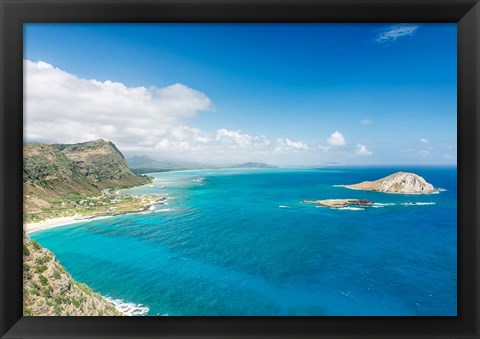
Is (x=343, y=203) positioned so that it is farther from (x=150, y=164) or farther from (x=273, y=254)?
(x=150, y=164)

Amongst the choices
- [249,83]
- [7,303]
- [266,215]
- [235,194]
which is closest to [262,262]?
[266,215]

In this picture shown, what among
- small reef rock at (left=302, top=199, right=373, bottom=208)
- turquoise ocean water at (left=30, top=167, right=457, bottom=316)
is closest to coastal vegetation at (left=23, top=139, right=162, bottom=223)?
turquoise ocean water at (left=30, top=167, right=457, bottom=316)

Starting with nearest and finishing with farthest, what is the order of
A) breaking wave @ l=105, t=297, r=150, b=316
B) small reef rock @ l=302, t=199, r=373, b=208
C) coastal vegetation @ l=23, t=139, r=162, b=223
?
breaking wave @ l=105, t=297, r=150, b=316 → coastal vegetation @ l=23, t=139, r=162, b=223 → small reef rock @ l=302, t=199, r=373, b=208

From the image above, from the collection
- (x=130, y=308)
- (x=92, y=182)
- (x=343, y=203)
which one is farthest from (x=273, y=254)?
(x=92, y=182)

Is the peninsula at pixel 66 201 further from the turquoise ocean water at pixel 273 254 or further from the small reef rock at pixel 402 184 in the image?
the small reef rock at pixel 402 184

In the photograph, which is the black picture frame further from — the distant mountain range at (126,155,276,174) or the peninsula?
the distant mountain range at (126,155,276,174)

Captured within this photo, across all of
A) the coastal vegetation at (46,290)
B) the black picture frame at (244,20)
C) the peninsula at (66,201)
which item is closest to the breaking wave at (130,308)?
the peninsula at (66,201)
